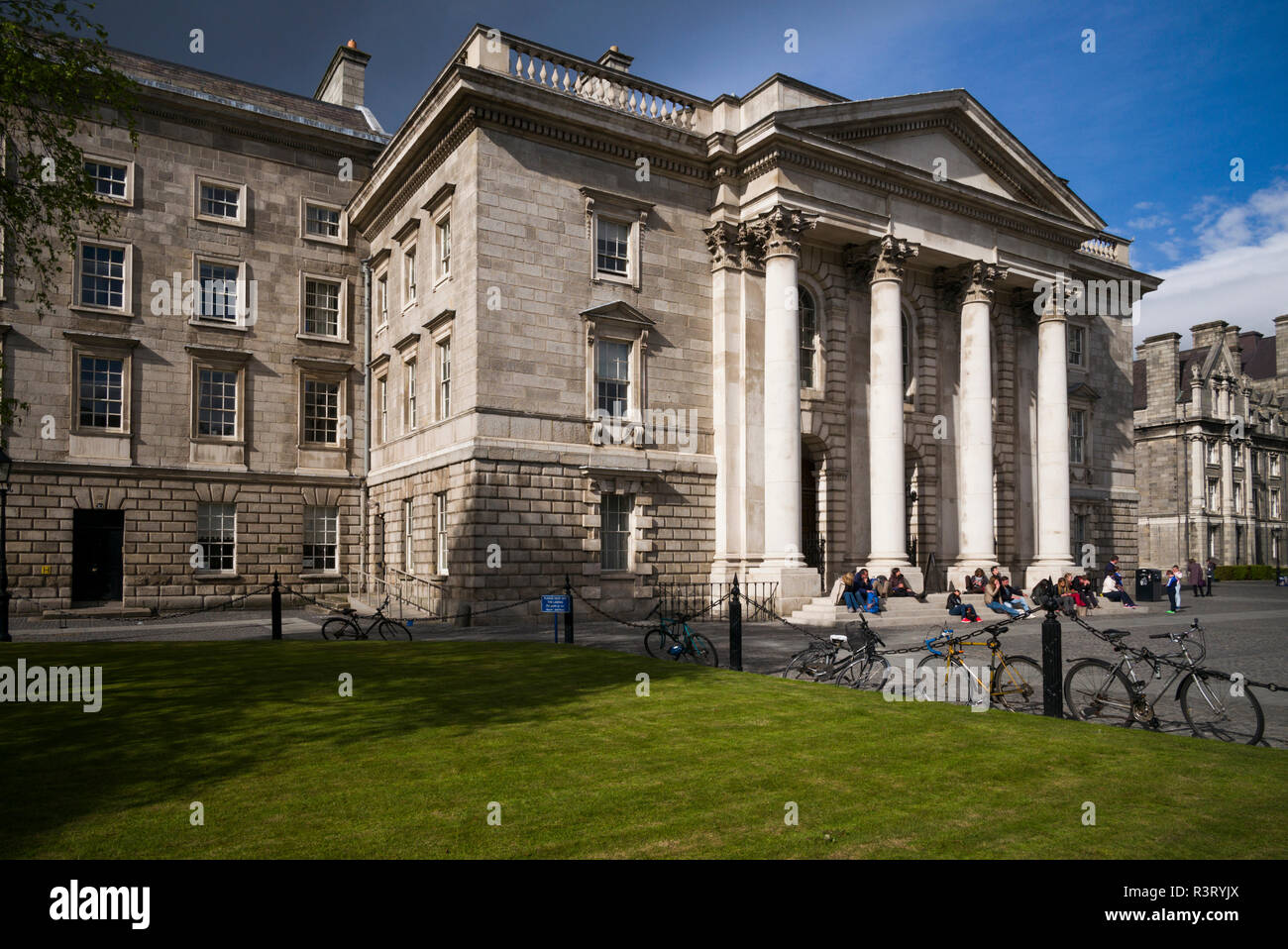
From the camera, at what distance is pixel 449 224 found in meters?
26.0

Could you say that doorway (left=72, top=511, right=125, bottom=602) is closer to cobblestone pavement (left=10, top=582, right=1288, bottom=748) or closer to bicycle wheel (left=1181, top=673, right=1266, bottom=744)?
cobblestone pavement (left=10, top=582, right=1288, bottom=748)

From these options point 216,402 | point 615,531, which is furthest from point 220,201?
point 615,531

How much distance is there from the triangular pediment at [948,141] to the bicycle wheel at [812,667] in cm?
1706

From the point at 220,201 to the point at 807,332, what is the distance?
1923cm

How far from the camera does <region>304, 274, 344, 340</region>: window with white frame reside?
31422 millimetres

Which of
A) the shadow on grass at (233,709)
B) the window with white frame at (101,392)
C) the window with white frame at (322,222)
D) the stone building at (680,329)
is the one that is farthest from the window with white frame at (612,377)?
the window with white frame at (101,392)

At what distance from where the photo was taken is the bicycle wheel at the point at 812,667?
1380 cm

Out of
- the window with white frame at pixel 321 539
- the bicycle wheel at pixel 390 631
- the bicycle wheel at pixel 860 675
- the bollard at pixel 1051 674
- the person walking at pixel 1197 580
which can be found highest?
the window with white frame at pixel 321 539

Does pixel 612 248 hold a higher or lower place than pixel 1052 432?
higher

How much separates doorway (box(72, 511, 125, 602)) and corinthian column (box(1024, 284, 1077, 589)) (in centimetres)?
2978

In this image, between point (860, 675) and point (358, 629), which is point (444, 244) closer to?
point (358, 629)

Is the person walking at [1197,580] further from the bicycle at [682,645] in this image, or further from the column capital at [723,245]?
the bicycle at [682,645]

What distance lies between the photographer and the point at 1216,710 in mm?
9867
